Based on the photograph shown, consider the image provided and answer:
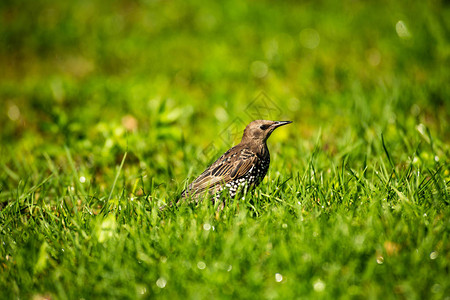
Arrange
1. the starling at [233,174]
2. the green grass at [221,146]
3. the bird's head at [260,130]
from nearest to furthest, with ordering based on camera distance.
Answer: the green grass at [221,146], the starling at [233,174], the bird's head at [260,130]

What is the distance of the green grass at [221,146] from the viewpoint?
8.81ft

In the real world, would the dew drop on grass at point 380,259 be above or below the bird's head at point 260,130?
below

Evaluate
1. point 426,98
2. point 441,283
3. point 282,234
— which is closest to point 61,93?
point 282,234

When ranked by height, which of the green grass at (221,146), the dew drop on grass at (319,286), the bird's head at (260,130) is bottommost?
the green grass at (221,146)

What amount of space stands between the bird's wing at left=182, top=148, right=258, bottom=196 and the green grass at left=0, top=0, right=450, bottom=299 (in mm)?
206

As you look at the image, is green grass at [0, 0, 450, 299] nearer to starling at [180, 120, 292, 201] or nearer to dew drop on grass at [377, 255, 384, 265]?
dew drop on grass at [377, 255, 384, 265]

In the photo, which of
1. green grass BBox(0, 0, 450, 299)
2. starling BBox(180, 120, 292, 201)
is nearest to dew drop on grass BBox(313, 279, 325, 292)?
green grass BBox(0, 0, 450, 299)

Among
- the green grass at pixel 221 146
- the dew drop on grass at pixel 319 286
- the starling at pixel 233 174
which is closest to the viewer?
the dew drop on grass at pixel 319 286

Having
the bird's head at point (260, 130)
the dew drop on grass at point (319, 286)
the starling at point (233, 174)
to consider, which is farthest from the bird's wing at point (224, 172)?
the dew drop on grass at point (319, 286)

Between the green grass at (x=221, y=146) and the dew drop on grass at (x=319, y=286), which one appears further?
the green grass at (x=221, y=146)

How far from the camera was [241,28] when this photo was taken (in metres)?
8.34

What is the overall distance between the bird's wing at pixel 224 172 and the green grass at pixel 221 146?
206 millimetres

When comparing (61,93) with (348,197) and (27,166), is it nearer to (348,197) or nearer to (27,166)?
(27,166)

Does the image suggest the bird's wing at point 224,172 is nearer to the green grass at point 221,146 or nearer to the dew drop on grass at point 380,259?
the green grass at point 221,146
